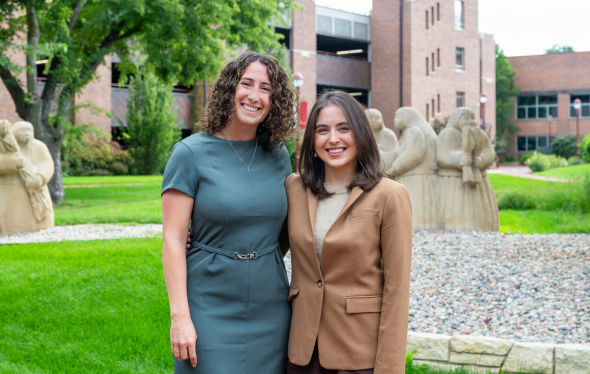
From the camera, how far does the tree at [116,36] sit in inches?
527

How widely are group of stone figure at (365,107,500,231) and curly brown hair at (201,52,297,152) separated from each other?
7.71 metres

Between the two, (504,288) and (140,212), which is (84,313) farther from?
(140,212)

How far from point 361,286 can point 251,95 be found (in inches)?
37.4

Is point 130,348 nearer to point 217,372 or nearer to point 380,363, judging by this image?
point 217,372

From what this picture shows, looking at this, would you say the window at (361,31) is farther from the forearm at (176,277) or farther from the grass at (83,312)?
the forearm at (176,277)

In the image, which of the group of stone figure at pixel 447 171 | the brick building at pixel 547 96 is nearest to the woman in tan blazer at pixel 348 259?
the group of stone figure at pixel 447 171

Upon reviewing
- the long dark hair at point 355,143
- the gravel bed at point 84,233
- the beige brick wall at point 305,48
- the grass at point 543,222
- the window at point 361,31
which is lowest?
the grass at point 543,222

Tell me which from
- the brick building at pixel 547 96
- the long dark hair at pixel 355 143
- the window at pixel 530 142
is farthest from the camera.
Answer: the window at pixel 530 142

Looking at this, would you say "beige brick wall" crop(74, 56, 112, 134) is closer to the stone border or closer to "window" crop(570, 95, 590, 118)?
the stone border

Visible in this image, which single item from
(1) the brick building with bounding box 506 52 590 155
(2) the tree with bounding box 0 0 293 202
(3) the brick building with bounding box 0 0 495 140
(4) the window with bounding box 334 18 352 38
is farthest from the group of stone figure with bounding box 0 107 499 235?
(1) the brick building with bounding box 506 52 590 155

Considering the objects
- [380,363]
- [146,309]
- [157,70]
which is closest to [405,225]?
[380,363]

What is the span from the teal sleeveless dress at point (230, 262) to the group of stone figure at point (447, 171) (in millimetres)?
7963

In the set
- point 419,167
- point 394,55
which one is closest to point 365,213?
point 419,167

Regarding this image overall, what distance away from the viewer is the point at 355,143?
233cm
